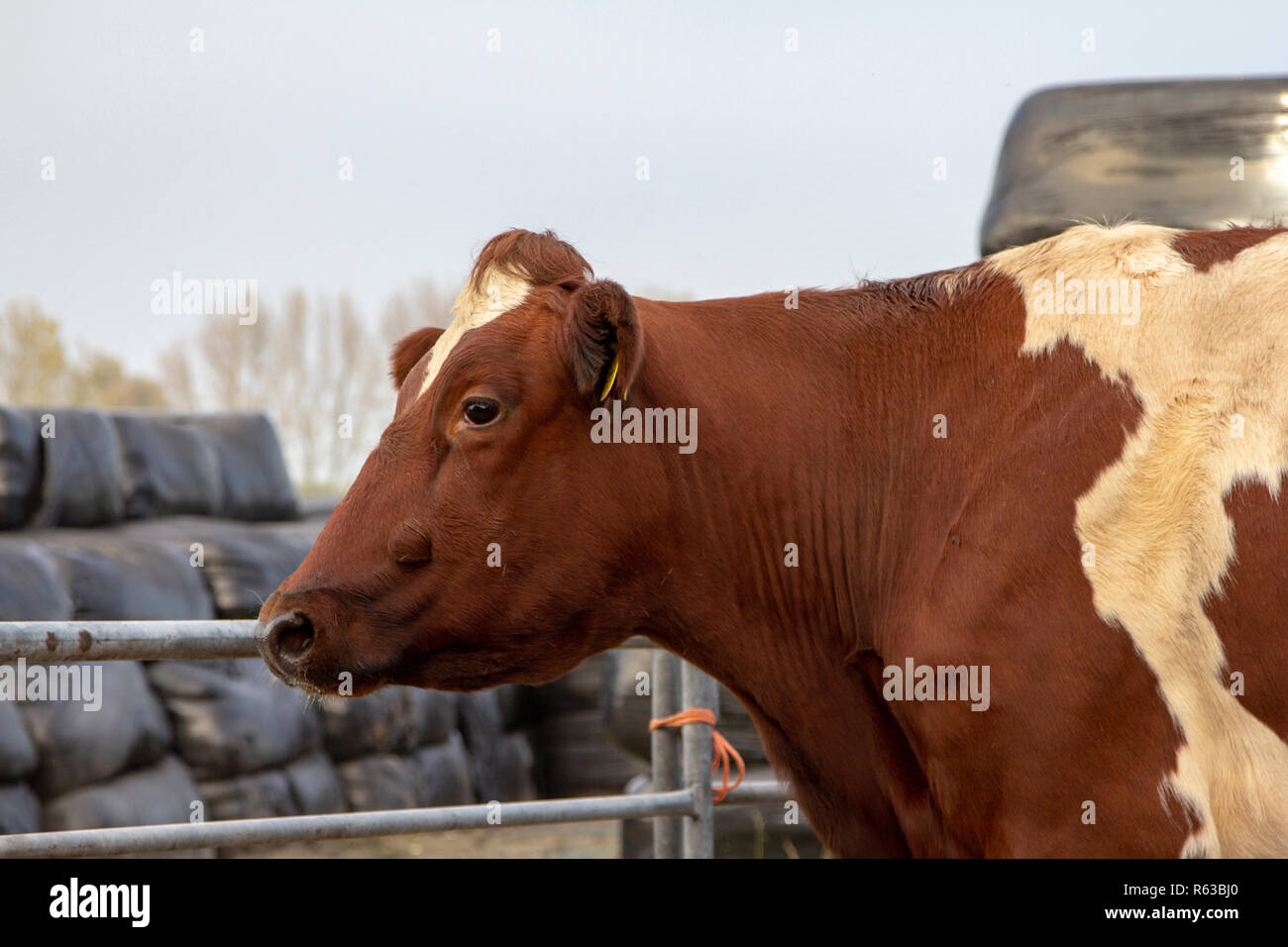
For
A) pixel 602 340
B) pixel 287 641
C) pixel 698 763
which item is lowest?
pixel 698 763

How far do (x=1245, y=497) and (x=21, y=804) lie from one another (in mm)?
6301

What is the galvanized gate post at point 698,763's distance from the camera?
13.4 feet

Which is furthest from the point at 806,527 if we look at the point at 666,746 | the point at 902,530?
the point at 666,746

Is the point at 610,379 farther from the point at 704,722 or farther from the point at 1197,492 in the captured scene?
the point at 704,722

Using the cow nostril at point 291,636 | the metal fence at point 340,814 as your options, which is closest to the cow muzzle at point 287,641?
the cow nostril at point 291,636

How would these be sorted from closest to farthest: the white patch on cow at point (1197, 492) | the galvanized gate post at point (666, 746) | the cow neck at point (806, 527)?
the white patch on cow at point (1197, 492), the cow neck at point (806, 527), the galvanized gate post at point (666, 746)

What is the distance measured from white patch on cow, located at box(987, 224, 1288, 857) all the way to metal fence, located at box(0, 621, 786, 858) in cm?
166

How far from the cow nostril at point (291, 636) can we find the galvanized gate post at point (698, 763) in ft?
5.41

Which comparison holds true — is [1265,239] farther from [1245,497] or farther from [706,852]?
[706,852]

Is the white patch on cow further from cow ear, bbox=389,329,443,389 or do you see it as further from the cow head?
cow ear, bbox=389,329,443,389

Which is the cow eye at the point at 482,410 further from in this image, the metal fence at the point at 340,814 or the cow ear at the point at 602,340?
the metal fence at the point at 340,814

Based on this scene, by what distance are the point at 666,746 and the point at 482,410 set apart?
73.5 inches

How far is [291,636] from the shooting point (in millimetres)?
2674
